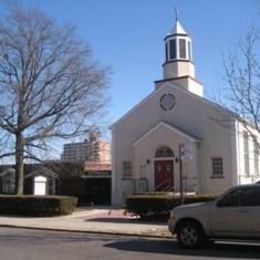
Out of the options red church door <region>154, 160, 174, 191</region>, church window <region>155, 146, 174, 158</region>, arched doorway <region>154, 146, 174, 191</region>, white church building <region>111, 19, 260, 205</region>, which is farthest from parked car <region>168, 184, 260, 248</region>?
church window <region>155, 146, 174, 158</region>

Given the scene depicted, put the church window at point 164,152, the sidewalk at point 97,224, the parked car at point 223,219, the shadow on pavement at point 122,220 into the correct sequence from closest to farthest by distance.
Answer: the parked car at point 223,219 < the sidewalk at point 97,224 < the shadow on pavement at point 122,220 < the church window at point 164,152

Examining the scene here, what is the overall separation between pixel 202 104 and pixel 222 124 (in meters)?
3.45

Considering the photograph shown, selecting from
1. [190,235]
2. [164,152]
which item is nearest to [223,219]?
[190,235]

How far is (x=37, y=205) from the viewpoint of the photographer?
29.8 metres

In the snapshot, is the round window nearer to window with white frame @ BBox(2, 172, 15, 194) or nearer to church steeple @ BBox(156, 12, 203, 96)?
church steeple @ BBox(156, 12, 203, 96)

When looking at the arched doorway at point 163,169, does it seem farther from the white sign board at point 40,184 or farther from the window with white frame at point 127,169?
the white sign board at point 40,184

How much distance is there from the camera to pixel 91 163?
45.1 m

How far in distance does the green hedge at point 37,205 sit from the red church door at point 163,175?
7429 millimetres

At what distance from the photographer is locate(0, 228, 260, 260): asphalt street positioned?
14.3 metres

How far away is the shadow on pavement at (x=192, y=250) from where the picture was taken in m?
14.5

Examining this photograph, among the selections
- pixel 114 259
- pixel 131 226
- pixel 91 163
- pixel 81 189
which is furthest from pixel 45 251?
pixel 91 163

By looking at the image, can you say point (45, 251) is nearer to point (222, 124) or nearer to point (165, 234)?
point (165, 234)

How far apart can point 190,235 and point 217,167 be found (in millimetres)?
19810

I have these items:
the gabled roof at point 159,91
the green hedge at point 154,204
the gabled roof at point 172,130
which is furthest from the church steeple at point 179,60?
the green hedge at point 154,204
